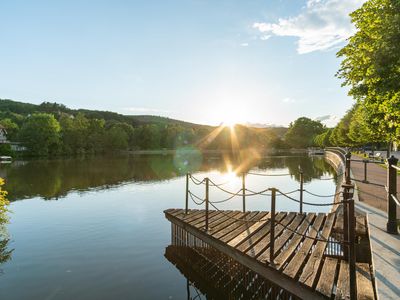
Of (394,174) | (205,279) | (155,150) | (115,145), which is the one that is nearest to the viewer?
(394,174)

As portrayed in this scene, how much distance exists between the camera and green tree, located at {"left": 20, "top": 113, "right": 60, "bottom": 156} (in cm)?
9338

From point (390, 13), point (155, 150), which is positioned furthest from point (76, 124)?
point (390, 13)

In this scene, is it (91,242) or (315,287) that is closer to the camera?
(315,287)

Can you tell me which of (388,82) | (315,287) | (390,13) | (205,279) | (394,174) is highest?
(390,13)

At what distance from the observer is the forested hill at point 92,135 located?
311 feet

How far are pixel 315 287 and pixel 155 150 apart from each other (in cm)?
14047

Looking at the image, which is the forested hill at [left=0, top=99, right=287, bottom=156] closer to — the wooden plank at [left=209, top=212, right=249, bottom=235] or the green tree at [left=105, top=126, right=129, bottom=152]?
the green tree at [left=105, top=126, right=129, bottom=152]

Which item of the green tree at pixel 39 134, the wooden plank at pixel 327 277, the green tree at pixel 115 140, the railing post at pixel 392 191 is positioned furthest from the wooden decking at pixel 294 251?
the green tree at pixel 115 140

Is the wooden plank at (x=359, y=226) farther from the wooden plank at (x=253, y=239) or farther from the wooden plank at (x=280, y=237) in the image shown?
the wooden plank at (x=253, y=239)

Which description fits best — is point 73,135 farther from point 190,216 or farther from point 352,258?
point 352,258

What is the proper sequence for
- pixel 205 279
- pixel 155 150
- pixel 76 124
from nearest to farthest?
pixel 205 279
pixel 76 124
pixel 155 150

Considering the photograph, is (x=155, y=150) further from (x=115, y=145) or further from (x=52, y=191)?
(x=52, y=191)

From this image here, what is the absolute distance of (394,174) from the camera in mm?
8781

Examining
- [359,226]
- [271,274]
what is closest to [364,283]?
[271,274]
